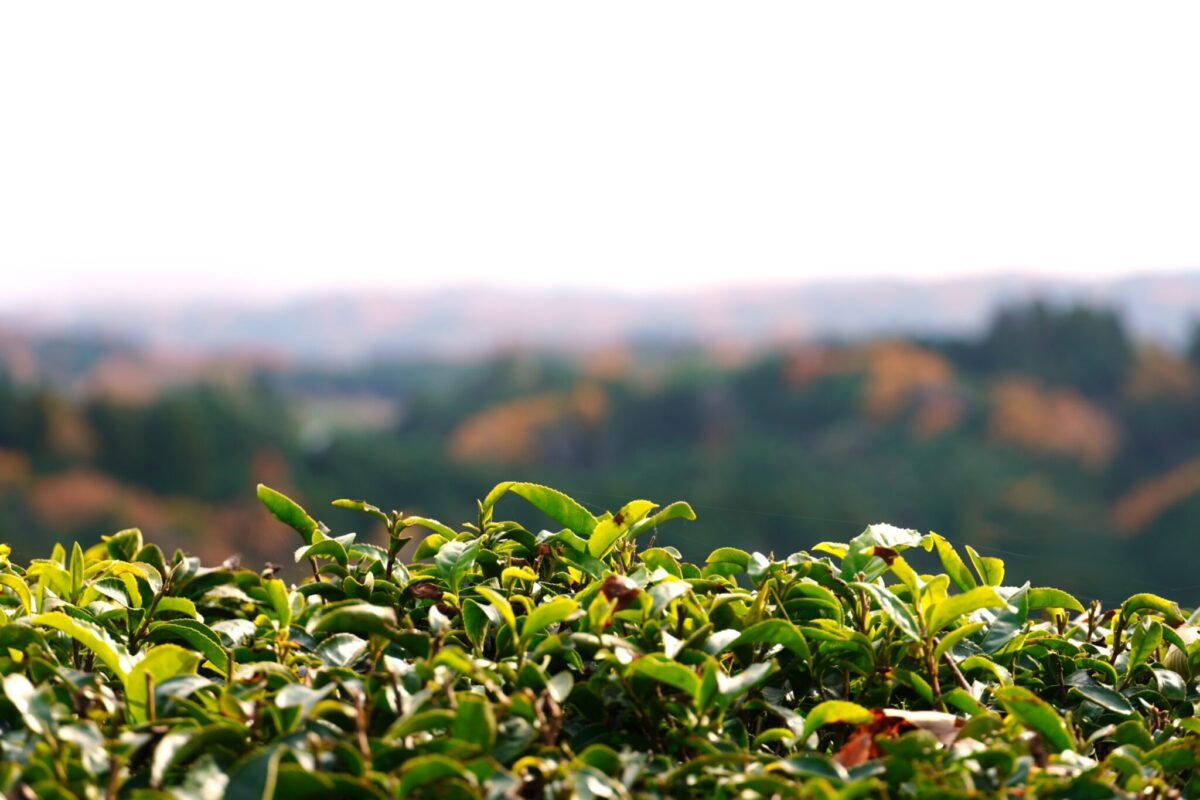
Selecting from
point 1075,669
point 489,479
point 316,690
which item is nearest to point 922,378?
point 489,479

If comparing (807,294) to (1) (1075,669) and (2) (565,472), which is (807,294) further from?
(1) (1075,669)

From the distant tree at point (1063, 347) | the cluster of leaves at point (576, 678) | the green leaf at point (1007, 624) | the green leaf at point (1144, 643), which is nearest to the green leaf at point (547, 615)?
the cluster of leaves at point (576, 678)

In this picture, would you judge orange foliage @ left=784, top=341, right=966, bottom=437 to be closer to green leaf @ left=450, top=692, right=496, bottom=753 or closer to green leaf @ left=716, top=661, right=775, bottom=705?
green leaf @ left=716, top=661, right=775, bottom=705

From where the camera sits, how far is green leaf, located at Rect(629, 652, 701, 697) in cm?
122

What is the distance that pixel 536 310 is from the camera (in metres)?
7.98

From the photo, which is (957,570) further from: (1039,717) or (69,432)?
(69,432)

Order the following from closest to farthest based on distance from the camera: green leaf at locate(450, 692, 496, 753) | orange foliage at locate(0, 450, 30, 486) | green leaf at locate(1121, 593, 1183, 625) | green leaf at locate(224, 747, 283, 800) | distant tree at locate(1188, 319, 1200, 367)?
1. green leaf at locate(224, 747, 283, 800)
2. green leaf at locate(450, 692, 496, 753)
3. green leaf at locate(1121, 593, 1183, 625)
4. orange foliage at locate(0, 450, 30, 486)
5. distant tree at locate(1188, 319, 1200, 367)

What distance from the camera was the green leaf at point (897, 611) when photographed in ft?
4.57

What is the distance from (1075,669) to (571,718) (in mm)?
700

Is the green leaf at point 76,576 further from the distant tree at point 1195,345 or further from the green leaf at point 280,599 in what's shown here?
the distant tree at point 1195,345

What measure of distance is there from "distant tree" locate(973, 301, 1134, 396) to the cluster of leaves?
6.97 meters

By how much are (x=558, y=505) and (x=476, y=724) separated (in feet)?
1.72

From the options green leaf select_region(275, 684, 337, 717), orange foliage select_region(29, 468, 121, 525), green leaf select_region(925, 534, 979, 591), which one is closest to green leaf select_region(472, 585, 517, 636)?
green leaf select_region(275, 684, 337, 717)

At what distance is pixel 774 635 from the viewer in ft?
4.48
